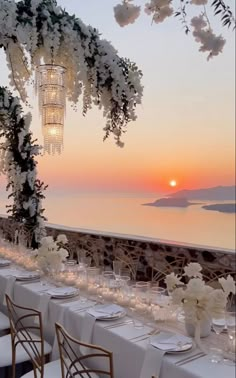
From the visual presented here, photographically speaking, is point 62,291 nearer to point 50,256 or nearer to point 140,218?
point 50,256

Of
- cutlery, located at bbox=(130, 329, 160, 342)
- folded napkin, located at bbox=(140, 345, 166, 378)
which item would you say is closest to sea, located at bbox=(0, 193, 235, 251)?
cutlery, located at bbox=(130, 329, 160, 342)

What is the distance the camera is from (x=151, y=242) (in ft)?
18.4

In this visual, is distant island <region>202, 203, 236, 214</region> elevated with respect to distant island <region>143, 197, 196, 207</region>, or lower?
lower

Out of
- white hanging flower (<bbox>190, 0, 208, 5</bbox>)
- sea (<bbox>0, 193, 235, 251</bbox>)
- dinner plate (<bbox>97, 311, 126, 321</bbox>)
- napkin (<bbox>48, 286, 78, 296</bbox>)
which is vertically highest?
Result: white hanging flower (<bbox>190, 0, 208, 5</bbox>)

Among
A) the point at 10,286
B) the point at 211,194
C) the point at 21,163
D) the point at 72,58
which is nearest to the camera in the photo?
the point at 10,286

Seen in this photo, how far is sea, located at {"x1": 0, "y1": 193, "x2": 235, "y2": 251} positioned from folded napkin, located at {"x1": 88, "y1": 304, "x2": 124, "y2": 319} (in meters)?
2.62

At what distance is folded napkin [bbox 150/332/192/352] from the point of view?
2.15 metres

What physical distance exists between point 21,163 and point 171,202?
291 cm

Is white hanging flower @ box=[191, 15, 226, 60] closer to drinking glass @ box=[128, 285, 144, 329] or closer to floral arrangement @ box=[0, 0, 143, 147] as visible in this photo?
drinking glass @ box=[128, 285, 144, 329]

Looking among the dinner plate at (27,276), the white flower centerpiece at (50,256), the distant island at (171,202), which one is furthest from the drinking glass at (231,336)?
the distant island at (171,202)

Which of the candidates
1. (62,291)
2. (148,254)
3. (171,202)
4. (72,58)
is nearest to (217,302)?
(62,291)

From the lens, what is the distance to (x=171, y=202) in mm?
7051

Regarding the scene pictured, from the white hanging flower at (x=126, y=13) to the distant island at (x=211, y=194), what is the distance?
4.43 m

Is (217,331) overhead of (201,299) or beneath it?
beneath
